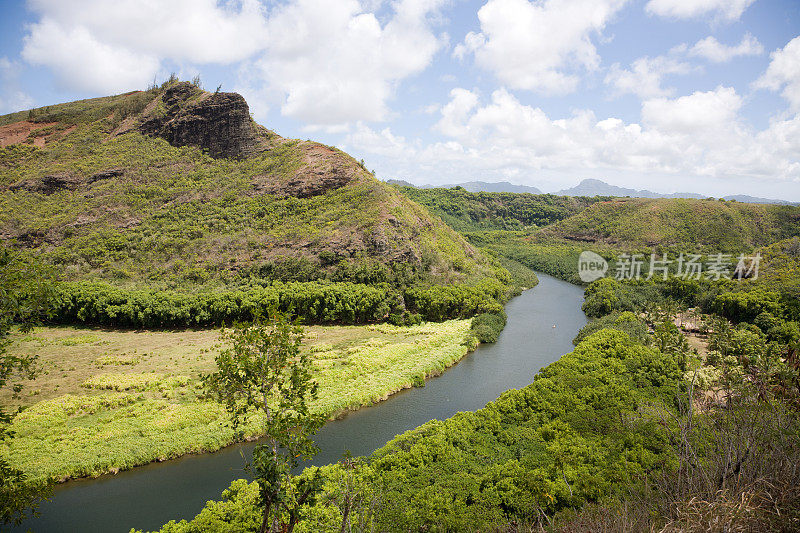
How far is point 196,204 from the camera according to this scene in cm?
7925

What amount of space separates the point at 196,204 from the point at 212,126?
2414 centimetres

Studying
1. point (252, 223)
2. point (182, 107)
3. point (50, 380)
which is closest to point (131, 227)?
point (252, 223)

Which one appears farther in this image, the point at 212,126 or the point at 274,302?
the point at 212,126

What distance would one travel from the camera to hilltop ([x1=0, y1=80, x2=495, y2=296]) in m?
67.1

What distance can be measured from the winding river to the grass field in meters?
1.05

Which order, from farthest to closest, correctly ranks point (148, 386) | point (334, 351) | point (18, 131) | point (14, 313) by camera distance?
1. point (18, 131)
2. point (334, 351)
3. point (148, 386)
4. point (14, 313)

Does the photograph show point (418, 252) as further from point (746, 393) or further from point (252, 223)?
point (746, 393)

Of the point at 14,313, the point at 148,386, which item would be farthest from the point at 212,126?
the point at 14,313

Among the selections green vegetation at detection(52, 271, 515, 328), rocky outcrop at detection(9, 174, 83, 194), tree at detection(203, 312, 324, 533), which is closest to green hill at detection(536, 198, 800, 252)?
green vegetation at detection(52, 271, 515, 328)

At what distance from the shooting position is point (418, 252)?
7394cm

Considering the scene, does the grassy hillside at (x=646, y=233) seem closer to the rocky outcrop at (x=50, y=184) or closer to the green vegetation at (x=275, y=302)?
the green vegetation at (x=275, y=302)

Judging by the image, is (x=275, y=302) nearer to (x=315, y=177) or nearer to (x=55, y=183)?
(x=315, y=177)

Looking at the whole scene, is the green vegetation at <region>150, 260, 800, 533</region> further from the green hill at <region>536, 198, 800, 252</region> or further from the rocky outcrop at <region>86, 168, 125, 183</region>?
the rocky outcrop at <region>86, 168, 125, 183</region>

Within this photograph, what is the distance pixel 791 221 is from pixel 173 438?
147 meters
